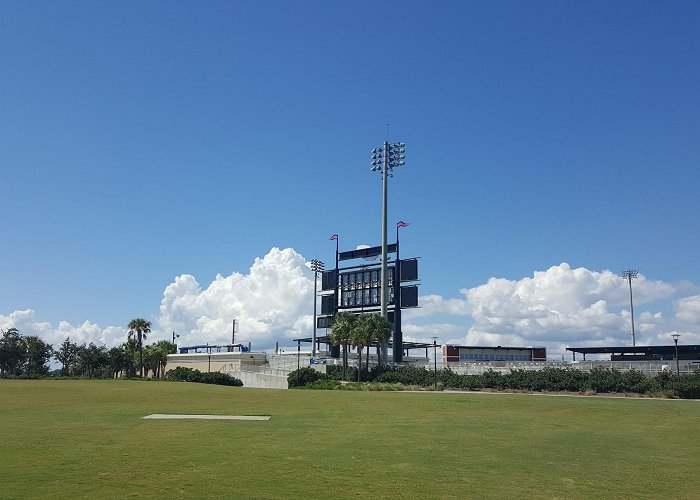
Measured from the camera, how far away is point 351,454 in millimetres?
20484

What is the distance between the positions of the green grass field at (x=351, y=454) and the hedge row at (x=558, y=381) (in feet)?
59.0

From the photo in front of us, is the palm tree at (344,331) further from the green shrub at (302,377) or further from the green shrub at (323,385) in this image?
the green shrub at (323,385)

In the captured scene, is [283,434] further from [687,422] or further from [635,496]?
[687,422]

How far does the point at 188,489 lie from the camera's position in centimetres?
1516

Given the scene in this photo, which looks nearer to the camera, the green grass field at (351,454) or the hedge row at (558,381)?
the green grass field at (351,454)

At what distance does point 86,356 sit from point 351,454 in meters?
97.1

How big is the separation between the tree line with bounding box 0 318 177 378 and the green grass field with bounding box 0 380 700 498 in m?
73.2

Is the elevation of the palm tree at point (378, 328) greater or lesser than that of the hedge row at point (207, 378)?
greater

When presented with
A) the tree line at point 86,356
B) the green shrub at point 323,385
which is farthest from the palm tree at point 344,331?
the tree line at point 86,356

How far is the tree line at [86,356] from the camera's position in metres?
105

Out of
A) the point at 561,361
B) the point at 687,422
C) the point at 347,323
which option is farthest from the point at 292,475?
the point at 347,323

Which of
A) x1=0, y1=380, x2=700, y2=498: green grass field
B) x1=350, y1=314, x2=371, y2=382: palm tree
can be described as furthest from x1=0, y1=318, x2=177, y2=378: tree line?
x1=0, y1=380, x2=700, y2=498: green grass field

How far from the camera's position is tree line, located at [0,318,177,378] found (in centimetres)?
10469

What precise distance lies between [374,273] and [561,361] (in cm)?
3553
